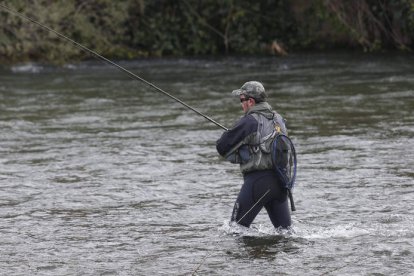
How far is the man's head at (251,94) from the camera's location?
920cm

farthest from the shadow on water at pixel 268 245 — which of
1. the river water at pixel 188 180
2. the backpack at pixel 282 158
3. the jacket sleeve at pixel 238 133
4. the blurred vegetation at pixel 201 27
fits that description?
the blurred vegetation at pixel 201 27

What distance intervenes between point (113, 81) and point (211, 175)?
42.1ft

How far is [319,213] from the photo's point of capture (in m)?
10.9

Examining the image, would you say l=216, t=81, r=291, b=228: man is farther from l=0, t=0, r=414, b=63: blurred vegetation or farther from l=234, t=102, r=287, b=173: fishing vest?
l=0, t=0, r=414, b=63: blurred vegetation

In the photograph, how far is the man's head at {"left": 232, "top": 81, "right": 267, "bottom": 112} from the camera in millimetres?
9195

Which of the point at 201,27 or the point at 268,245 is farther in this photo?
the point at 201,27

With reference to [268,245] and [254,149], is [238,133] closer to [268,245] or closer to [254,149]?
[254,149]

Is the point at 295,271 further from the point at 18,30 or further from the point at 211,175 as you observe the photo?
the point at 18,30

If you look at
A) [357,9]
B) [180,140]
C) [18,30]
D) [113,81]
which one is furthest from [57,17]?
[180,140]

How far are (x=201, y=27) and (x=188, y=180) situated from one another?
20328mm

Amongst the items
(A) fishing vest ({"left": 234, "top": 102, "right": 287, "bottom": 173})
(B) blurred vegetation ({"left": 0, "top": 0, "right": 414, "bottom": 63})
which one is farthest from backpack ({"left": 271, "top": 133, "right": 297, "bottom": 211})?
(B) blurred vegetation ({"left": 0, "top": 0, "right": 414, "bottom": 63})

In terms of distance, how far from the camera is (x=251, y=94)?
30.2 feet

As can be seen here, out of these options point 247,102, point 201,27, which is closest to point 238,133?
point 247,102

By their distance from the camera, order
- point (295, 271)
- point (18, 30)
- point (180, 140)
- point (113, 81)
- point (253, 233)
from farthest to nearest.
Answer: point (18, 30) → point (113, 81) → point (180, 140) → point (253, 233) → point (295, 271)
